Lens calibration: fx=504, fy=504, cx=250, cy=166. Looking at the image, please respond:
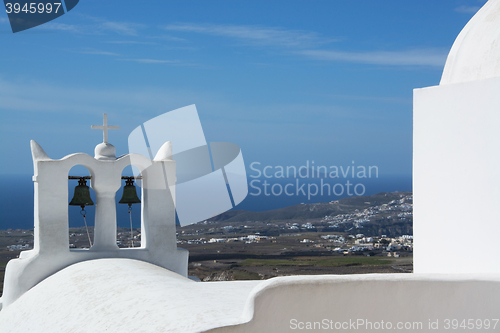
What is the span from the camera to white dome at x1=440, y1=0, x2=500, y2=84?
5.03 metres

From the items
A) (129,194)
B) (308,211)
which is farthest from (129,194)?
(308,211)

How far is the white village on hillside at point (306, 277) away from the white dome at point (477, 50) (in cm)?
1

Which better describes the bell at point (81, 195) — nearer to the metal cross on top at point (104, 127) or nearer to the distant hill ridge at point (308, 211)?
the metal cross on top at point (104, 127)

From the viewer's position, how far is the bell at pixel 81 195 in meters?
8.04

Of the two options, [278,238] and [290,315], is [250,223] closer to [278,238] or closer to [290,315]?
[278,238]

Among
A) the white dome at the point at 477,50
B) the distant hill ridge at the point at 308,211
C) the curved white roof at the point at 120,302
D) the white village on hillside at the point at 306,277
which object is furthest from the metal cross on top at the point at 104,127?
the distant hill ridge at the point at 308,211

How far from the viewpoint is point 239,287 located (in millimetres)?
5574

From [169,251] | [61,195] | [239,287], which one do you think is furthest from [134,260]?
[239,287]

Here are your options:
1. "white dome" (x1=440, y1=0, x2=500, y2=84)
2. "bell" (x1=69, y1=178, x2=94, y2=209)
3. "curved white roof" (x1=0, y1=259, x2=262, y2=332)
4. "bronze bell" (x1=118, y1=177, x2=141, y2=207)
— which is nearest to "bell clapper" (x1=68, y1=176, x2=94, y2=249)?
"bell" (x1=69, y1=178, x2=94, y2=209)

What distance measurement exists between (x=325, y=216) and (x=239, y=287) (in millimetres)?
33032

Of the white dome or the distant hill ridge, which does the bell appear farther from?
the distant hill ridge

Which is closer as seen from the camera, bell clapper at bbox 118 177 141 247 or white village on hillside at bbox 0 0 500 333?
white village on hillside at bbox 0 0 500 333

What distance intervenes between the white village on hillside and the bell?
34 cm

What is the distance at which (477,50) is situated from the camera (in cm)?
525
